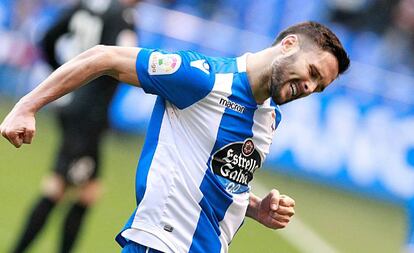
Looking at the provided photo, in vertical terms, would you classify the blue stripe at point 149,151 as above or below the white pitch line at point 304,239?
below

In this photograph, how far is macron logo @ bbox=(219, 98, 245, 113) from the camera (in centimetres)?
488

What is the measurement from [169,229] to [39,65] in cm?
797

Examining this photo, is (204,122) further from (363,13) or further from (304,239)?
(363,13)

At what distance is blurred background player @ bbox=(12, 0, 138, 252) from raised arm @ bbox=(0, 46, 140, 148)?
4343mm

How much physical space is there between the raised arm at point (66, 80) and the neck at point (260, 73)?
49 centimetres

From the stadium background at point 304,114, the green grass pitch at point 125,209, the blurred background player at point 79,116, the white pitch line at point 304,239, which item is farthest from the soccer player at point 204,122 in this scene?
the stadium background at point 304,114

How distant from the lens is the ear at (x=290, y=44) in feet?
16.0

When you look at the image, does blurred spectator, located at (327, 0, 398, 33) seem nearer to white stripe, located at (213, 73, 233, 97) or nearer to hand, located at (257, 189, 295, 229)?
hand, located at (257, 189, 295, 229)

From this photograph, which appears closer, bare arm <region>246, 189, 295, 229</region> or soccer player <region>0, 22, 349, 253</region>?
soccer player <region>0, 22, 349, 253</region>

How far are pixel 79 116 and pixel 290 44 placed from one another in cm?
466

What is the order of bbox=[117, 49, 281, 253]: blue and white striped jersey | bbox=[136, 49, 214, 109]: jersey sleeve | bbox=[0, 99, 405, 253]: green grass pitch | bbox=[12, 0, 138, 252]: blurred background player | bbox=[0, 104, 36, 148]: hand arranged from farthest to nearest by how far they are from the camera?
bbox=[0, 99, 405, 253]: green grass pitch
bbox=[12, 0, 138, 252]: blurred background player
bbox=[117, 49, 281, 253]: blue and white striped jersey
bbox=[136, 49, 214, 109]: jersey sleeve
bbox=[0, 104, 36, 148]: hand

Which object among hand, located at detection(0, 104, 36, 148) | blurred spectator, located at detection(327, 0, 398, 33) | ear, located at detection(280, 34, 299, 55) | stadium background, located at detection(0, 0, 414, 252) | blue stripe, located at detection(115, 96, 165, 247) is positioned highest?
blurred spectator, located at detection(327, 0, 398, 33)

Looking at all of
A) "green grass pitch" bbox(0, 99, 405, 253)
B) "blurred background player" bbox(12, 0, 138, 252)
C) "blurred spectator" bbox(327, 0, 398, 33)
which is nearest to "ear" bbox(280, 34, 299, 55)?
"blurred background player" bbox(12, 0, 138, 252)

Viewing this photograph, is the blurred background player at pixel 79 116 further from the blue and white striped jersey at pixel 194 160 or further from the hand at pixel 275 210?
the blue and white striped jersey at pixel 194 160
